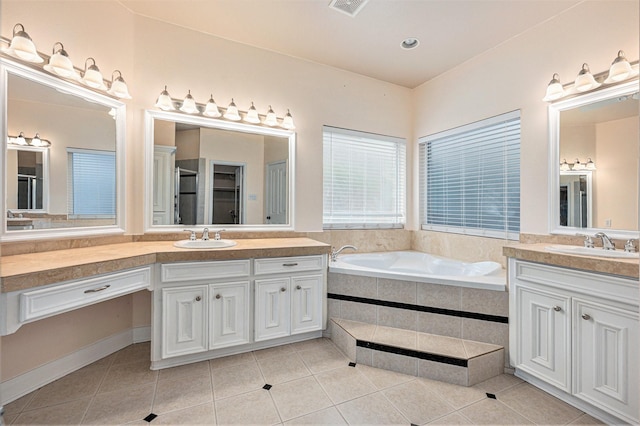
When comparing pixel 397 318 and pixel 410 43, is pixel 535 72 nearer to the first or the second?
pixel 410 43

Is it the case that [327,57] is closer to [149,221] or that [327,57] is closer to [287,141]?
[287,141]

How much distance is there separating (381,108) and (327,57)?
0.87 meters

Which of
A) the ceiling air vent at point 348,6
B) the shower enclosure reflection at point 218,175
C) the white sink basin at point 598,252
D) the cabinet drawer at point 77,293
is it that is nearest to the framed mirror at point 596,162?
the white sink basin at point 598,252

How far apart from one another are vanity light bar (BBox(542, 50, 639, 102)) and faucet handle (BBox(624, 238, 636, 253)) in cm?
104

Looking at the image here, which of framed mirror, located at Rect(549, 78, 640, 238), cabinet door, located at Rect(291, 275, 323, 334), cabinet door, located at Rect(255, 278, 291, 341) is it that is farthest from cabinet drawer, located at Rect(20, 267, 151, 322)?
framed mirror, located at Rect(549, 78, 640, 238)

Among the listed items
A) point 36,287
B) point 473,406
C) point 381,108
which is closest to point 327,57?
point 381,108

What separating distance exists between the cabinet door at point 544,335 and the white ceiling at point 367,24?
206 centimetres

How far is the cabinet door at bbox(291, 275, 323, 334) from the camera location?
2449 millimetres

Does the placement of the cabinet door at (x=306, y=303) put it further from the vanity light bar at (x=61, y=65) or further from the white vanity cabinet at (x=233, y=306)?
the vanity light bar at (x=61, y=65)

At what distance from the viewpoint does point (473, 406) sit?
175 centimetres

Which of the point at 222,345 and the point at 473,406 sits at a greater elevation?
the point at 222,345

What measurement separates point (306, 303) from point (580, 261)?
1.83m

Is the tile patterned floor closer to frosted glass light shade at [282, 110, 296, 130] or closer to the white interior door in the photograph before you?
the white interior door

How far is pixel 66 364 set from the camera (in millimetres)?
2041
